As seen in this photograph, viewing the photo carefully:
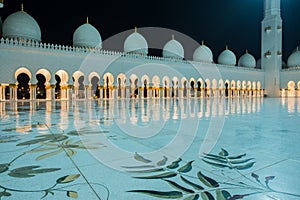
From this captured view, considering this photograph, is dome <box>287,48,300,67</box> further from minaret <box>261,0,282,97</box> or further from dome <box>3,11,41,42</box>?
dome <box>3,11,41,42</box>

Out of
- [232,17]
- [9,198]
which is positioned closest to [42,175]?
[9,198]

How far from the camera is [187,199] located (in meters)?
0.89

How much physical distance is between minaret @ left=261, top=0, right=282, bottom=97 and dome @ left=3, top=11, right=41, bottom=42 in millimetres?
21723

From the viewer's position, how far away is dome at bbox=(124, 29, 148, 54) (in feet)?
57.8

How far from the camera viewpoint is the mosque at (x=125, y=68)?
12.3 meters

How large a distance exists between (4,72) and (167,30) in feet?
45.9

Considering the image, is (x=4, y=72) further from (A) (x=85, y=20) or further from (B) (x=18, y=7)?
(A) (x=85, y=20)

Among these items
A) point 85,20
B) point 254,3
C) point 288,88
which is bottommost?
point 288,88

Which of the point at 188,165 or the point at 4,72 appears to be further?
the point at 4,72

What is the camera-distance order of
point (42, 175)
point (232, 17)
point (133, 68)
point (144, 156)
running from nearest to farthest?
point (42, 175), point (144, 156), point (133, 68), point (232, 17)

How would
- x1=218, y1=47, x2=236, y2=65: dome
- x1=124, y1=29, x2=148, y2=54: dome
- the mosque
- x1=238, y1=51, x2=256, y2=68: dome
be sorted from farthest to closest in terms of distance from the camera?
x1=238, y1=51, x2=256, y2=68: dome → x1=218, y1=47, x2=236, y2=65: dome → x1=124, y1=29, x2=148, y2=54: dome → the mosque

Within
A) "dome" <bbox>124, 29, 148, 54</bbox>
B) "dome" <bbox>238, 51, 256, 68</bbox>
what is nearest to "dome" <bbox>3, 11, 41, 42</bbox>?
"dome" <bbox>124, 29, 148, 54</bbox>

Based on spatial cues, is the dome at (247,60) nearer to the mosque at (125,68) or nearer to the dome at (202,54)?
the mosque at (125,68)

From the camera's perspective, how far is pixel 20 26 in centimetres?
1322
